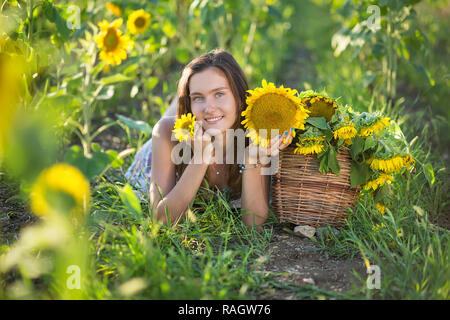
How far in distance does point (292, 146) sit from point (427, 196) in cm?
85

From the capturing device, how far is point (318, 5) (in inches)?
225

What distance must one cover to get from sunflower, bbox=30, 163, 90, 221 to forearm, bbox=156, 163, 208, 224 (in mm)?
644

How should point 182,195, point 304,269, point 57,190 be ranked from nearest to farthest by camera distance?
point 57,190 → point 304,269 → point 182,195

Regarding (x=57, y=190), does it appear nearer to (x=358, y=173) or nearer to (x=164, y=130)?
(x=164, y=130)

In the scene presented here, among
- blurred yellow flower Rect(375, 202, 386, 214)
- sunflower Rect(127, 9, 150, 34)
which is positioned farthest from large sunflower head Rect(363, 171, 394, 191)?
sunflower Rect(127, 9, 150, 34)

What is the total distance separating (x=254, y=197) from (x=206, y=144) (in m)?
0.29

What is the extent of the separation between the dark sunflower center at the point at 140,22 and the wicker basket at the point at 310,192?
131 centimetres

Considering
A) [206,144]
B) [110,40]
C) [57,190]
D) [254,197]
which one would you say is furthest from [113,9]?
[57,190]

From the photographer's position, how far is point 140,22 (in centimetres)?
260

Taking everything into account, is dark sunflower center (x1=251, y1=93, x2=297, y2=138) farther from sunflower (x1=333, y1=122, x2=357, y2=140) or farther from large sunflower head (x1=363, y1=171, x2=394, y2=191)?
large sunflower head (x1=363, y1=171, x2=394, y2=191)

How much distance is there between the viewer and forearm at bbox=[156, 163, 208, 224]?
1.81 m

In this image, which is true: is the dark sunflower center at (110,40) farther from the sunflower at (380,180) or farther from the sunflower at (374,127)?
the sunflower at (380,180)

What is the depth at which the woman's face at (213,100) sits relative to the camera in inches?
72.8
